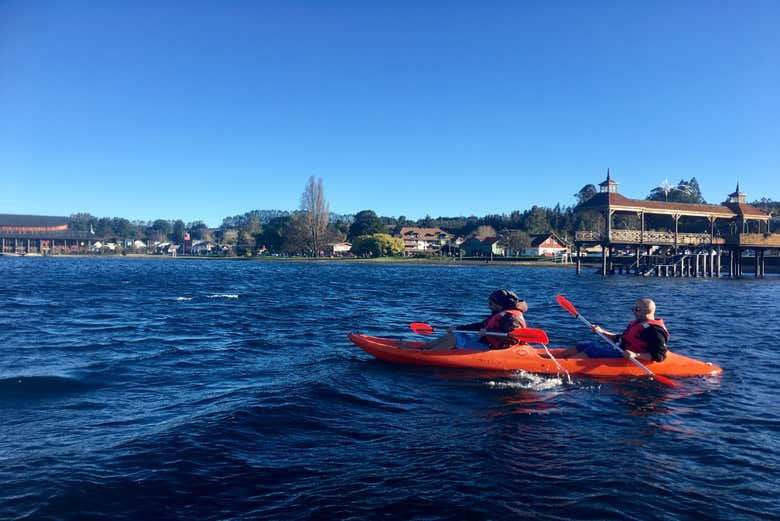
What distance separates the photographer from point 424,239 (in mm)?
116562

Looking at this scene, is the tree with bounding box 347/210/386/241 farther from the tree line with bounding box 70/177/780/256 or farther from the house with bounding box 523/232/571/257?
the house with bounding box 523/232/571/257

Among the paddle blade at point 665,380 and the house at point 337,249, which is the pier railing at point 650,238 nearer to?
the paddle blade at point 665,380

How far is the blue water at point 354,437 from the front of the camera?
520 cm

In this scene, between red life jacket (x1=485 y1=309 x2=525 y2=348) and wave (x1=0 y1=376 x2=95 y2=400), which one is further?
red life jacket (x1=485 y1=309 x2=525 y2=348)

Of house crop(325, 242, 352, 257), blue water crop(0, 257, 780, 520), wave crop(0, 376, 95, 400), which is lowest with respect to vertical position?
blue water crop(0, 257, 780, 520)

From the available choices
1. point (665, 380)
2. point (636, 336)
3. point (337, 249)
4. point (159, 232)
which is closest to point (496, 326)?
point (636, 336)

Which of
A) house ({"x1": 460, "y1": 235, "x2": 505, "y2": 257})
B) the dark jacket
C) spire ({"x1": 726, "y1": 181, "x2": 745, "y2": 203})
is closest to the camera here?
the dark jacket

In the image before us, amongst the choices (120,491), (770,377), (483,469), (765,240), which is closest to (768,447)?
(483,469)

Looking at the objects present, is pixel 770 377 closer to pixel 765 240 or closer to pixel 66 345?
pixel 66 345

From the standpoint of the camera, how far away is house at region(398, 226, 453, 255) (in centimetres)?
11206

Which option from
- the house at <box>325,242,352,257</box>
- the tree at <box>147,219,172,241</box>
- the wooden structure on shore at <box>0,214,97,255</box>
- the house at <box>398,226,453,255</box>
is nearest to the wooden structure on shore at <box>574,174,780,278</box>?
the house at <box>398,226,453,255</box>

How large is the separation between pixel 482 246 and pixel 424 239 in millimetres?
21163

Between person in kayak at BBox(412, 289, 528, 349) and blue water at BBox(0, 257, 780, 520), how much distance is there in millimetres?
662

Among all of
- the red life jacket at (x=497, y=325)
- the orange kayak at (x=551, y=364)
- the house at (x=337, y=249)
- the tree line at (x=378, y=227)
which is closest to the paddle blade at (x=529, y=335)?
the red life jacket at (x=497, y=325)
